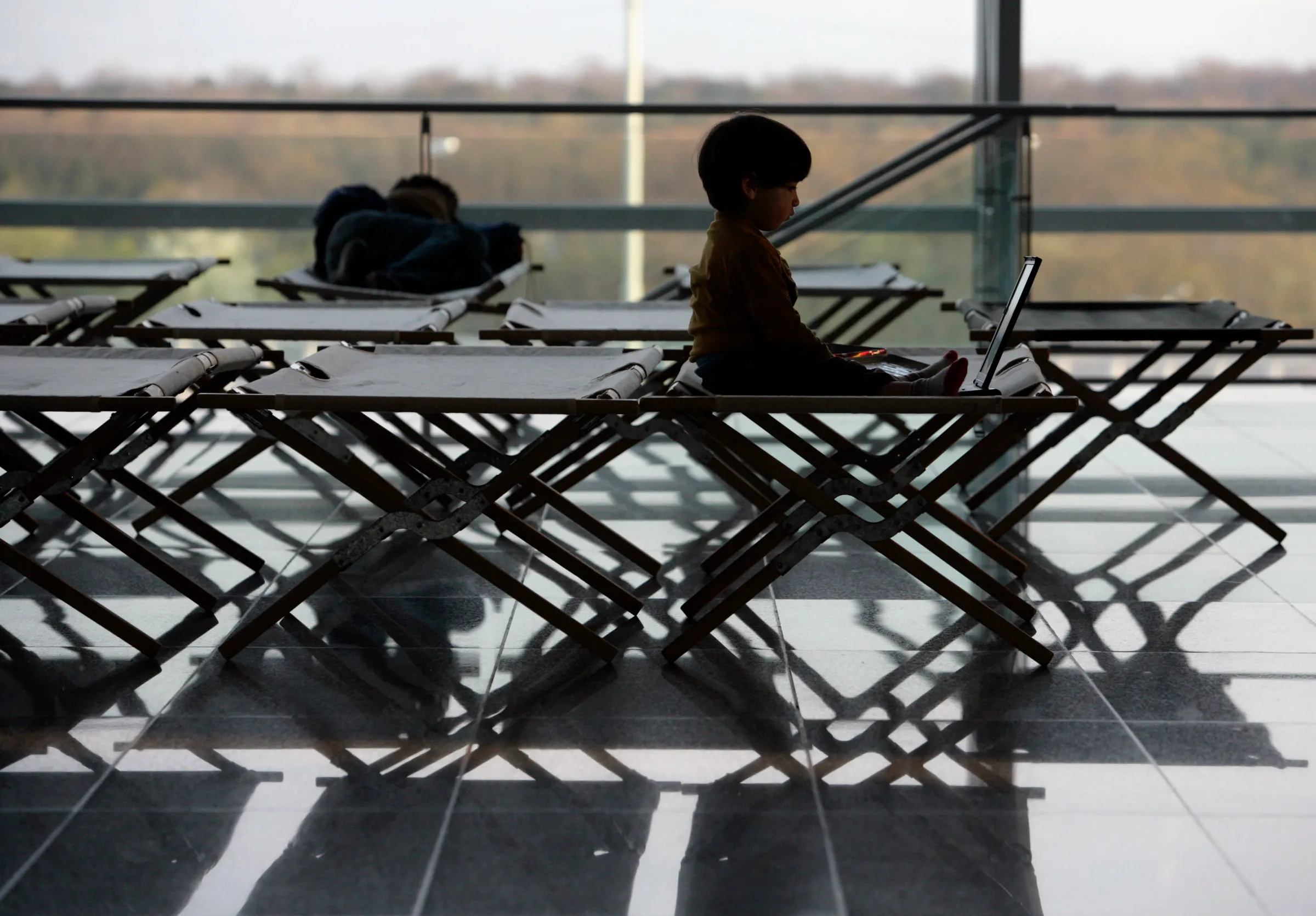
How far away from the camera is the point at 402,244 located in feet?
14.8

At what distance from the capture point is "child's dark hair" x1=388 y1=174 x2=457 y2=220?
15.8 feet

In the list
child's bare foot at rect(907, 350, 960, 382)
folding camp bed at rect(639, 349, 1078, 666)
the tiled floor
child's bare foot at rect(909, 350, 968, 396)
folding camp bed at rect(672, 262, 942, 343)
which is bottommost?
the tiled floor

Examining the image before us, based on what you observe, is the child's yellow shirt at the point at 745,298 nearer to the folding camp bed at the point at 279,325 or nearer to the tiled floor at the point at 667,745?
the tiled floor at the point at 667,745

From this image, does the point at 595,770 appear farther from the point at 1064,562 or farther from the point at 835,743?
the point at 1064,562

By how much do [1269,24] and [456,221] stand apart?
12769 mm

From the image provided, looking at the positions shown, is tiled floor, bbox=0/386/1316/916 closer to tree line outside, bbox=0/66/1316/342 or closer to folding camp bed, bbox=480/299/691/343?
folding camp bed, bbox=480/299/691/343

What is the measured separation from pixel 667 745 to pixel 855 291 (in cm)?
217

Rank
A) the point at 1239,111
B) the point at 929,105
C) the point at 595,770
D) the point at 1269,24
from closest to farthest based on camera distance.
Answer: the point at 595,770
the point at 929,105
the point at 1239,111
the point at 1269,24

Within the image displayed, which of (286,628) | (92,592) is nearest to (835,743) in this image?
(286,628)

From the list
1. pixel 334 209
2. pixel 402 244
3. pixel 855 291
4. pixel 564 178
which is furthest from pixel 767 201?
pixel 564 178

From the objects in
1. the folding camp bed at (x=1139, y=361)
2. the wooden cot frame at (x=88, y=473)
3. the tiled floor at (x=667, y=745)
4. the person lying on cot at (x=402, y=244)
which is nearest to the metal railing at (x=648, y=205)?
the person lying on cot at (x=402, y=244)

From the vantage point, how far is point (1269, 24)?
599 inches

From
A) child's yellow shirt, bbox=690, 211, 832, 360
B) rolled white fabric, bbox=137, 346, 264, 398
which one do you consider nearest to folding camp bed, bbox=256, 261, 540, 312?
rolled white fabric, bbox=137, 346, 264, 398

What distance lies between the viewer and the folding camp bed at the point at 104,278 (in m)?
4.16
